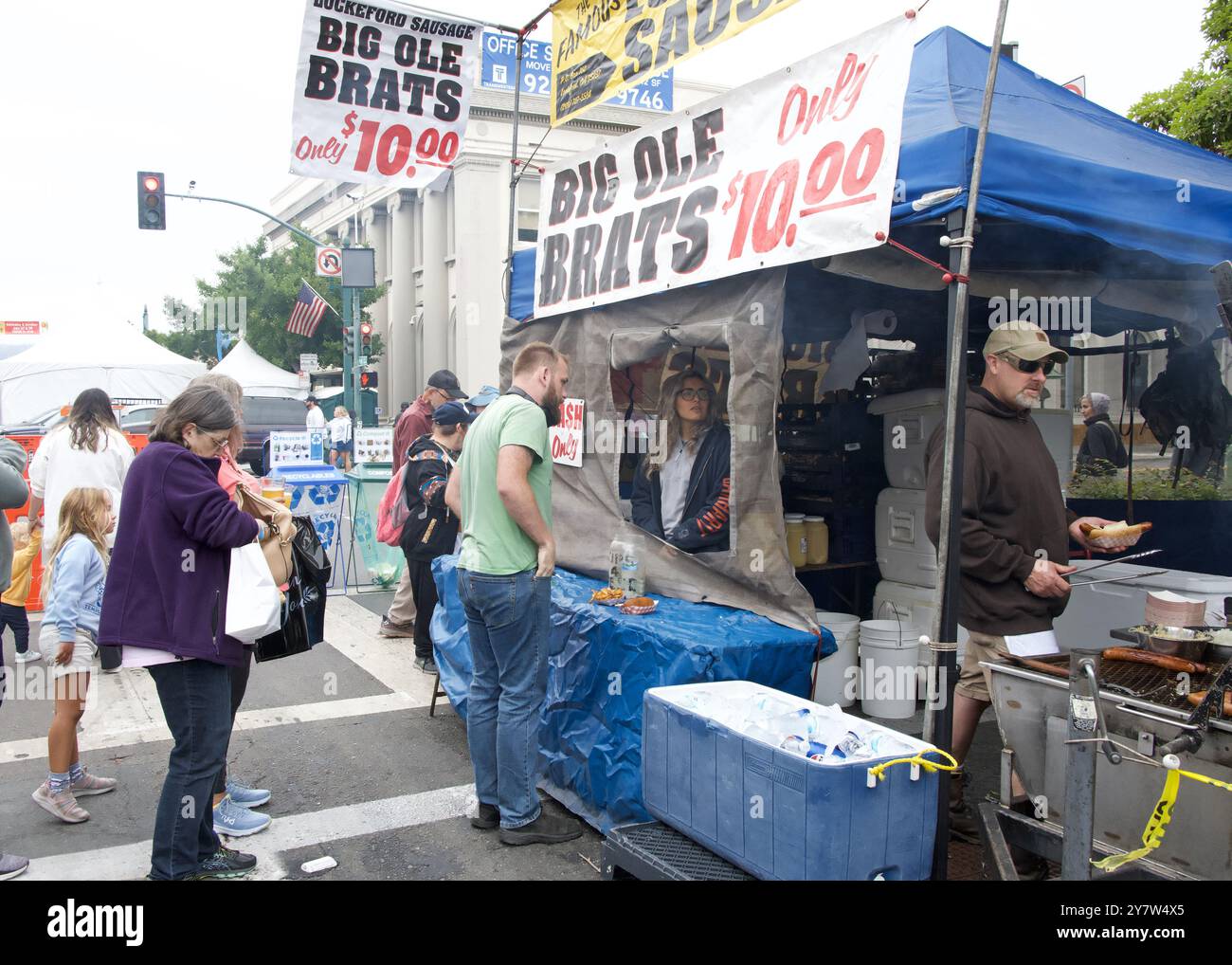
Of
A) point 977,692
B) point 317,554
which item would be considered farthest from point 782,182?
point 317,554

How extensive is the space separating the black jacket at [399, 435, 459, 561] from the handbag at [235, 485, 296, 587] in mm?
2276

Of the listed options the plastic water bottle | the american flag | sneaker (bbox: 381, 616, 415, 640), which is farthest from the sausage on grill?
the american flag

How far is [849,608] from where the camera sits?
607 centimetres

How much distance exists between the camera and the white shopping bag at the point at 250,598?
3.51m

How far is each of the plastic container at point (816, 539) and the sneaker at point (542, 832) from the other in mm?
2320

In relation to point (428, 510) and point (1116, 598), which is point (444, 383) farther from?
point (1116, 598)

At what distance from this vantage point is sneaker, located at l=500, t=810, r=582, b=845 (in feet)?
13.3

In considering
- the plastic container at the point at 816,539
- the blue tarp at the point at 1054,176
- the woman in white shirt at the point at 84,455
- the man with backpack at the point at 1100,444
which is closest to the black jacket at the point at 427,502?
the woman in white shirt at the point at 84,455

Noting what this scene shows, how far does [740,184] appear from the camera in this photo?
421 centimetres

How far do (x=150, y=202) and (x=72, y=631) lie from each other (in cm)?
1566

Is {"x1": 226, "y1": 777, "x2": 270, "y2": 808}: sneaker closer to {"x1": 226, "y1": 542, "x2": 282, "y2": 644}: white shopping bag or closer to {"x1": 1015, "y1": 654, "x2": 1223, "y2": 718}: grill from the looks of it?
{"x1": 226, "y1": 542, "x2": 282, "y2": 644}: white shopping bag

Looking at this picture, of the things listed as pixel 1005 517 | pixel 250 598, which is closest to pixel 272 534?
pixel 250 598
